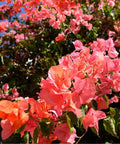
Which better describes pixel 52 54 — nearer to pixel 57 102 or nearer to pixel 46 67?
pixel 46 67

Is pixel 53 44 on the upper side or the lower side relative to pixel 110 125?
upper

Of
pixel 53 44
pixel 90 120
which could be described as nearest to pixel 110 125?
pixel 90 120

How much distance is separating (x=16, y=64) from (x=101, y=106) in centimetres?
259

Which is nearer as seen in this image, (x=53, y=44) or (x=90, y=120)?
(x=90, y=120)

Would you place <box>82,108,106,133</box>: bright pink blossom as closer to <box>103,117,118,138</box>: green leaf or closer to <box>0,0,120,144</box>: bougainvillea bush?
<box>103,117,118,138</box>: green leaf

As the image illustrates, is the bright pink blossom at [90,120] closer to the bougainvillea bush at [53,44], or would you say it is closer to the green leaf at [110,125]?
the green leaf at [110,125]

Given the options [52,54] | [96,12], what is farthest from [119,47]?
[52,54]

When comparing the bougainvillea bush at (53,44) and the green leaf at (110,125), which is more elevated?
the bougainvillea bush at (53,44)

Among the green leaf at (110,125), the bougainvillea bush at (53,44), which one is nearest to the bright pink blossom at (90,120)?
the green leaf at (110,125)

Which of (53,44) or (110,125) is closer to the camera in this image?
(110,125)

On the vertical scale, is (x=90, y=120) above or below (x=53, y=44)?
below

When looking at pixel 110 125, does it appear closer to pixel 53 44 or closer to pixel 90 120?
pixel 90 120

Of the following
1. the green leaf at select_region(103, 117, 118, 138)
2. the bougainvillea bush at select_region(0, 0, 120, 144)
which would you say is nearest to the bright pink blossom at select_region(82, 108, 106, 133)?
the green leaf at select_region(103, 117, 118, 138)

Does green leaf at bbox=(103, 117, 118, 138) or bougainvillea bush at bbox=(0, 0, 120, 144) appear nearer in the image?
green leaf at bbox=(103, 117, 118, 138)
